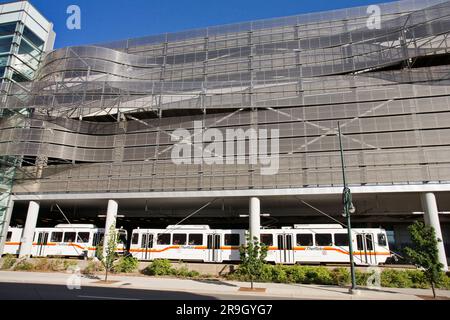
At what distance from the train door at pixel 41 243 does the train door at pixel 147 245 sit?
9.82 m

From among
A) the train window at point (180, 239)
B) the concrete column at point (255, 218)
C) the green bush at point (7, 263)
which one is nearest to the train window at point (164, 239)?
the train window at point (180, 239)

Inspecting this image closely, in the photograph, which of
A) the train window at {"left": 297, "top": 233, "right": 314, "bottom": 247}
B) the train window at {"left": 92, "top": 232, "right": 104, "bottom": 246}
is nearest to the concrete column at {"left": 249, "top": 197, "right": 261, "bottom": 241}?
the train window at {"left": 297, "top": 233, "right": 314, "bottom": 247}

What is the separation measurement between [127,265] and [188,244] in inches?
215

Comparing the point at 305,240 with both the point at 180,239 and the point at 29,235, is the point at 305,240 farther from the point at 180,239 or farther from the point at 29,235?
the point at 29,235

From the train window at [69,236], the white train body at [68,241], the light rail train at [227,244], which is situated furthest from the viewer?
the train window at [69,236]

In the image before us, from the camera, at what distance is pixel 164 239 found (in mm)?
27172

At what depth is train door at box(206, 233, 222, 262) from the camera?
25875 mm

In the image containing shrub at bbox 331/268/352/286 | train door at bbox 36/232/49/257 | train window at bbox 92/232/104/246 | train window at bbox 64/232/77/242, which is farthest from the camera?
train door at bbox 36/232/49/257

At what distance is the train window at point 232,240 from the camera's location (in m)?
25.9

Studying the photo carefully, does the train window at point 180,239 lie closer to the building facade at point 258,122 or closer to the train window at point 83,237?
the building facade at point 258,122

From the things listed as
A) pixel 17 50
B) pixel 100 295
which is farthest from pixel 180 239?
pixel 17 50

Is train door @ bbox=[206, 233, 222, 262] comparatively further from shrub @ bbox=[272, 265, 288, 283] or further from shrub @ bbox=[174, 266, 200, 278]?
shrub @ bbox=[272, 265, 288, 283]

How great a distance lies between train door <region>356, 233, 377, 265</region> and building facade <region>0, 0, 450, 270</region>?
13.5 ft
